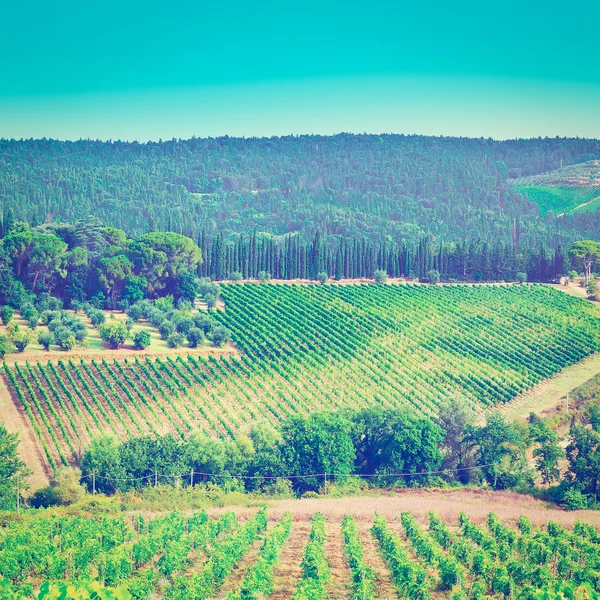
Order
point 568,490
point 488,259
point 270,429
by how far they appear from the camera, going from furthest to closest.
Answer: point 488,259 → point 270,429 → point 568,490

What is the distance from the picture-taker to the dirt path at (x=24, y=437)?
52719 mm

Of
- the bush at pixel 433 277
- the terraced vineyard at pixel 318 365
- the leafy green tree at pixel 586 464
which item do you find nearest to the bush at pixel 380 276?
the terraced vineyard at pixel 318 365

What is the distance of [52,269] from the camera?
302 ft

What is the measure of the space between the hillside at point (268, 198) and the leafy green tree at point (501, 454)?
84.8 m

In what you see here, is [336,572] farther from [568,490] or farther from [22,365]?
[22,365]

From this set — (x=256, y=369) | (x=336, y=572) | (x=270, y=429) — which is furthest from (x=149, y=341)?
(x=336, y=572)

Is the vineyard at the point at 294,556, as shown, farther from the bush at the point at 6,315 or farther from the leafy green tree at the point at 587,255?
the leafy green tree at the point at 587,255

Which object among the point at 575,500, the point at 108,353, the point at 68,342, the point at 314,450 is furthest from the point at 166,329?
the point at 575,500

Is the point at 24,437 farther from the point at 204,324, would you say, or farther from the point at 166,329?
the point at 204,324

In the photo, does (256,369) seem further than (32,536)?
Yes

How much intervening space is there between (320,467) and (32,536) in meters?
18.2

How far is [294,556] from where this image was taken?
136 ft

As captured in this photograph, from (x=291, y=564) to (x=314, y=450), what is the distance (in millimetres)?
14274

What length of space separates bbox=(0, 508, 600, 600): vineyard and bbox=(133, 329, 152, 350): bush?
2944cm
